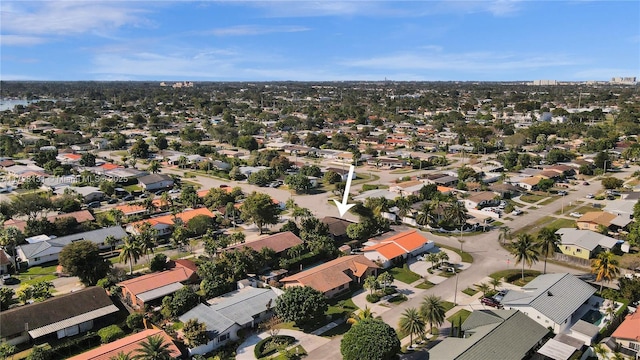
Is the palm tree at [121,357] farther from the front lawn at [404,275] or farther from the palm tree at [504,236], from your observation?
the palm tree at [504,236]

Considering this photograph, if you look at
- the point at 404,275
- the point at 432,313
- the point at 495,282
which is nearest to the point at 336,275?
the point at 404,275

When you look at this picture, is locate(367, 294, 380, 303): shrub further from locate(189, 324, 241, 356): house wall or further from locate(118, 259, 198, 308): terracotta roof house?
locate(118, 259, 198, 308): terracotta roof house

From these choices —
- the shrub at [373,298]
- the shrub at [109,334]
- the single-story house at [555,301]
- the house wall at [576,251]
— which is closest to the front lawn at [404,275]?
the shrub at [373,298]

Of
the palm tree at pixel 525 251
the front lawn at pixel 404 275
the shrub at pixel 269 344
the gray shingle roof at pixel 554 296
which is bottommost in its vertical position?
the shrub at pixel 269 344

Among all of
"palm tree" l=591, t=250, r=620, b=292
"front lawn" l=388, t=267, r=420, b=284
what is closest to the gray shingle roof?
"palm tree" l=591, t=250, r=620, b=292

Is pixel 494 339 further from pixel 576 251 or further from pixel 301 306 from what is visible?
pixel 576 251

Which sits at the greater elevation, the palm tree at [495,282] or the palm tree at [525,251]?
the palm tree at [525,251]
